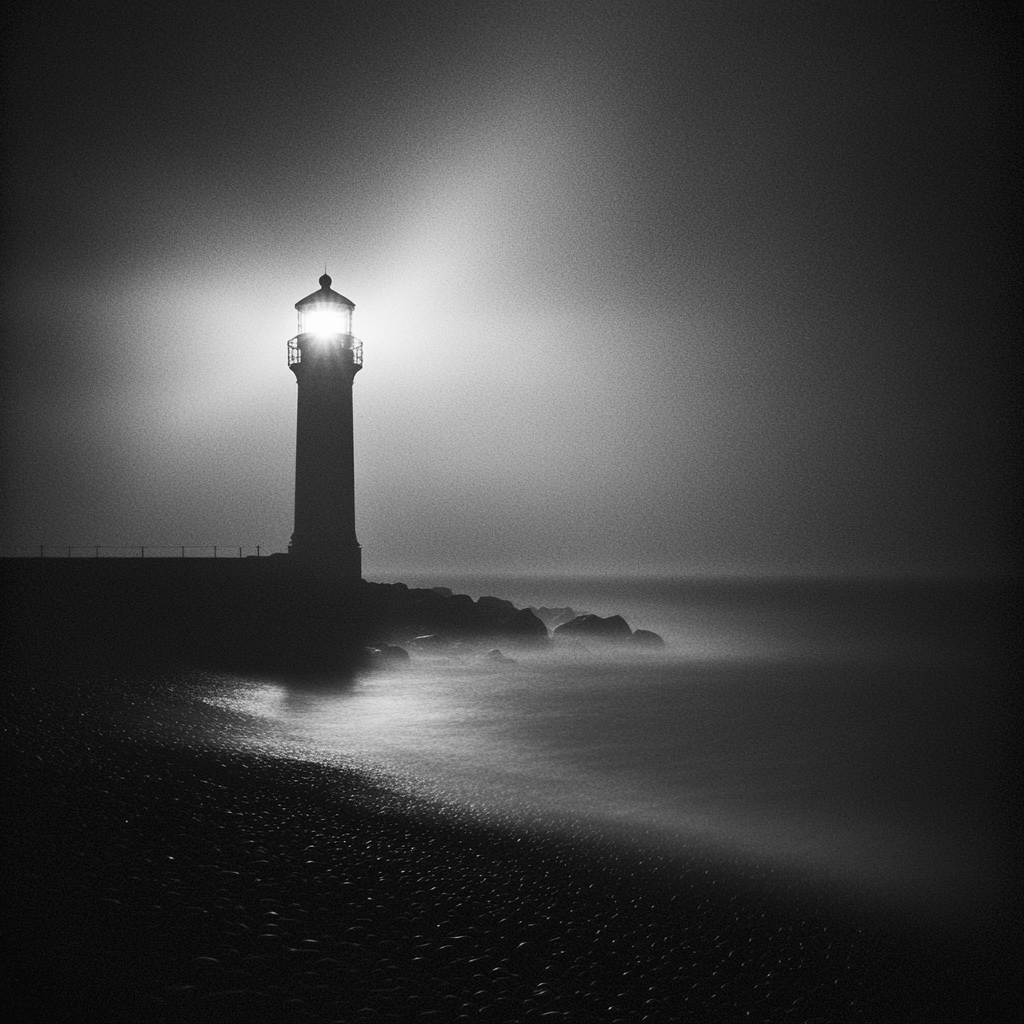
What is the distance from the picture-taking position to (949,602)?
325 feet

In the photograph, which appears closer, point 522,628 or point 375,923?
point 375,923

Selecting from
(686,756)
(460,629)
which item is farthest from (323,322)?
(686,756)

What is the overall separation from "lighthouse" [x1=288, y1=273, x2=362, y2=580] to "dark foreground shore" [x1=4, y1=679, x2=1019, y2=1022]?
15425mm

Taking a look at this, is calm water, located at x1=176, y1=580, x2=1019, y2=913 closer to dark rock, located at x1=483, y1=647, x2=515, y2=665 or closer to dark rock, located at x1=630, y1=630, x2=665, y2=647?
dark rock, located at x1=483, y1=647, x2=515, y2=665

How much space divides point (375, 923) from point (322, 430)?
22.0m

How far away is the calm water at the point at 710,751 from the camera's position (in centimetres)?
1214

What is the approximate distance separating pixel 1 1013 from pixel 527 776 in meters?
12.6

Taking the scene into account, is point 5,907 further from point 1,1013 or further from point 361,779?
point 361,779

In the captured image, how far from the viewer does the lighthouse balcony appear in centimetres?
2670

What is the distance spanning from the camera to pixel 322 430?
26625mm

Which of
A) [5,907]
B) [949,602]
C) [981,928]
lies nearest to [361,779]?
[5,907]

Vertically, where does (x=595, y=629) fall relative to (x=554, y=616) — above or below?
above

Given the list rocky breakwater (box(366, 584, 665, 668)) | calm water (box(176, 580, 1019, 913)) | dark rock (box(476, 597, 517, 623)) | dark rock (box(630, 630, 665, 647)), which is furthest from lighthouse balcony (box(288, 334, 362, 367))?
dark rock (box(630, 630, 665, 647))

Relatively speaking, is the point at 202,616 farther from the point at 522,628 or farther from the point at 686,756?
the point at 522,628
